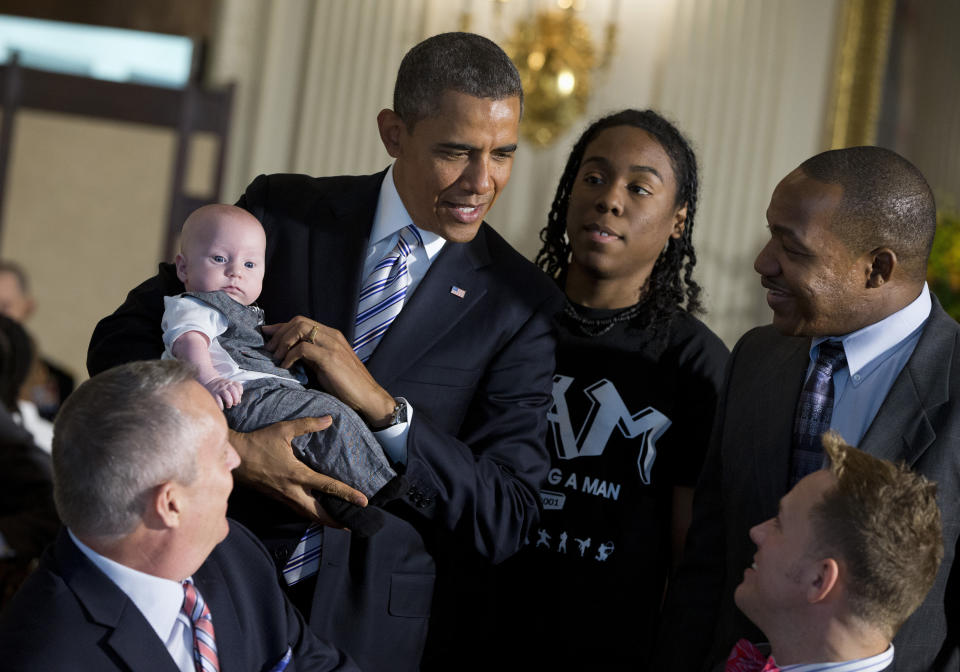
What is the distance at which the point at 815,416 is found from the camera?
7.75ft

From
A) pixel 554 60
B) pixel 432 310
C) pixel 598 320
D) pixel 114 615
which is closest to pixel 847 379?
pixel 598 320

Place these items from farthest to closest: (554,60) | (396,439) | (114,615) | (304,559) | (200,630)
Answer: (554,60) → (304,559) → (396,439) → (200,630) → (114,615)

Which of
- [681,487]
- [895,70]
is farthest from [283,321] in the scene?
[895,70]

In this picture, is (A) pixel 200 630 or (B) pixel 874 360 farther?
(B) pixel 874 360

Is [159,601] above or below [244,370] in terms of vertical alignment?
below

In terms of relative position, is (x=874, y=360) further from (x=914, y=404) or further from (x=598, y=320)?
(x=598, y=320)

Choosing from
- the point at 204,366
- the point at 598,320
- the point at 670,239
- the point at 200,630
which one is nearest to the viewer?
the point at 200,630

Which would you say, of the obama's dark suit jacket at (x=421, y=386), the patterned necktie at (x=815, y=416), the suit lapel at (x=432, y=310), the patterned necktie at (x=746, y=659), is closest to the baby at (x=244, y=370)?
the obama's dark suit jacket at (x=421, y=386)

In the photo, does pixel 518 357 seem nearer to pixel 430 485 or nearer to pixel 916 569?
pixel 430 485

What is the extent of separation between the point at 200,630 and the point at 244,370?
1.73ft

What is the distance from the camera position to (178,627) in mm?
1865

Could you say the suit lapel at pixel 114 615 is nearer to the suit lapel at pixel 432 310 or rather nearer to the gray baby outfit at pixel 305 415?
the gray baby outfit at pixel 305 415

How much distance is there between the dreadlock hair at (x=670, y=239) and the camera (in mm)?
2963

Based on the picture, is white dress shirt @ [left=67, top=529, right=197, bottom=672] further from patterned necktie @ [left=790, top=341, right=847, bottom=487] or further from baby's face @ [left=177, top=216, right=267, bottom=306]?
patterned necktie @ [left=790, top=341, right=847, bottom=487]
